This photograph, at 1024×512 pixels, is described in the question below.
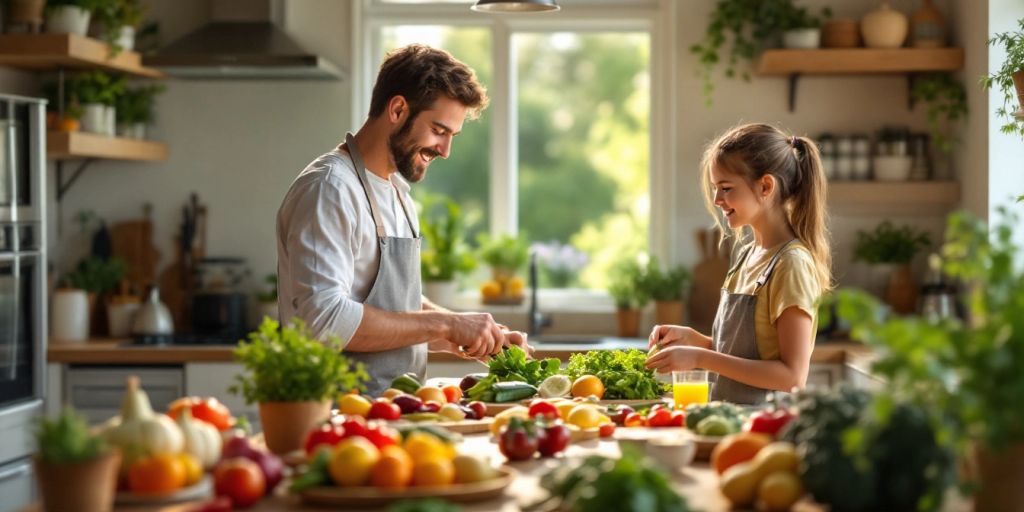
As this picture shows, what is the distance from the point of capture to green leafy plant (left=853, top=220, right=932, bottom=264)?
5.32 metres

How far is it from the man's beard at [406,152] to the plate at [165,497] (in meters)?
1.58

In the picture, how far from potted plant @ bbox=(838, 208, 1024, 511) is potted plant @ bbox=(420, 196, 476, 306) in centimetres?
393

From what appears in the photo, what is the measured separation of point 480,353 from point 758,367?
69 cm

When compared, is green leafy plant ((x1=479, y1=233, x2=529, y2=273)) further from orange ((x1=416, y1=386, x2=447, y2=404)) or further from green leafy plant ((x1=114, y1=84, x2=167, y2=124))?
orange ((x1=416, y1=386, x2=447, y2=404))

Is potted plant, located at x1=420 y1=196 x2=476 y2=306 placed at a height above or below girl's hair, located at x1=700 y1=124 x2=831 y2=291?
below

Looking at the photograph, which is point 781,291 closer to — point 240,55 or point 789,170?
point 789,170

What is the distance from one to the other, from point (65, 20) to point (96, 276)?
3.69 feet

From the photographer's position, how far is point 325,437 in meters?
2.12

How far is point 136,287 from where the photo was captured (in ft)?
18.6

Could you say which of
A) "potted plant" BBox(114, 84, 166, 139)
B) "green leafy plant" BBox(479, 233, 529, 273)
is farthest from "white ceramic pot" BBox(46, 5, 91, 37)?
"green leafy plant" BBox(479, 233, 529, 273)

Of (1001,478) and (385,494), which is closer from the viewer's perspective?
(1001,478)

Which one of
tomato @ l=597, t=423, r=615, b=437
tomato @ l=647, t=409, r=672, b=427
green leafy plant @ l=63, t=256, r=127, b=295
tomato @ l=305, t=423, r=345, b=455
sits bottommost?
tomato @ l=597, t=423, r=615, b=437

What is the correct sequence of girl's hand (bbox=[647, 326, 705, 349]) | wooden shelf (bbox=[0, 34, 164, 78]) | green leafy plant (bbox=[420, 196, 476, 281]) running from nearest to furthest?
1. girl's hand (bbox=[647, 326, 705, 349])
2. wooden shelf (bbox=[0, 34, 164, 78])
3. green leafy plant (bbox=[420, 196, 476, 281])

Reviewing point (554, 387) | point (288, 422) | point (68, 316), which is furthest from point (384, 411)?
point (68, 316)
